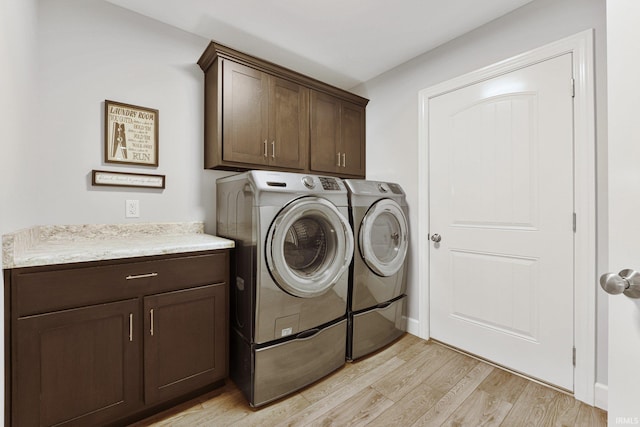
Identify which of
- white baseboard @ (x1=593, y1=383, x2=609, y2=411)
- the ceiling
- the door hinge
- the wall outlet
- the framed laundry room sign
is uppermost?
the ceiling

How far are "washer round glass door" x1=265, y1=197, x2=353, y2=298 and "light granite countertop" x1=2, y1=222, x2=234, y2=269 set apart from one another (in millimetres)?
333

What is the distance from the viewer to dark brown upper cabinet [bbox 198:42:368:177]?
1.95 m

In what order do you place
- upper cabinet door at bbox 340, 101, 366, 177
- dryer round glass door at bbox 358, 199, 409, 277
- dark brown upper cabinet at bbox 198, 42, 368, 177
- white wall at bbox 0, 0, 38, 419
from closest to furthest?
white wall at bbox 0, 0, 38, 419
dark brown upper cabinet at bbox 198, 42, 368, 177
dryer round glass door at bbox 358, 199, 409, 277
upper cabinet door at bbox 340, 101, 366, 177

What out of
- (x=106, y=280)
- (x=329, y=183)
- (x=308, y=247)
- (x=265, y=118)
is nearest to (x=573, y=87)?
(x=329, y=183)

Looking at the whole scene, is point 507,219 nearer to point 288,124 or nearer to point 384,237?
point 384,237

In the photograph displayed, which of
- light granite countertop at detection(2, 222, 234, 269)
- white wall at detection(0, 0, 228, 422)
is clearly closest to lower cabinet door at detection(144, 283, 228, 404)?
light granite countertop at detection(2, 222, 234, 269)

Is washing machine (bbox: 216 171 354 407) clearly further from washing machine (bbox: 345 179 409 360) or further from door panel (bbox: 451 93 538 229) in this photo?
door panel (bbox: 451 93 538 229)

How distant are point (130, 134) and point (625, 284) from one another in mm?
2423

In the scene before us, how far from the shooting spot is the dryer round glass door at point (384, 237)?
205cm

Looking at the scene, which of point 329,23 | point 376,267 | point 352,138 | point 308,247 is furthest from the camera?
point 352,138

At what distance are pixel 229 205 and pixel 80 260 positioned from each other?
2.83ft

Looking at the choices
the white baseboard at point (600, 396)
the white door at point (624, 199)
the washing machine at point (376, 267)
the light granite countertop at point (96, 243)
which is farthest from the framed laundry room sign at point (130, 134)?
the white baseboard at point (600, 396)

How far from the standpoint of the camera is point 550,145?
1.70 meters

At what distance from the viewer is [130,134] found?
6.11 ft
